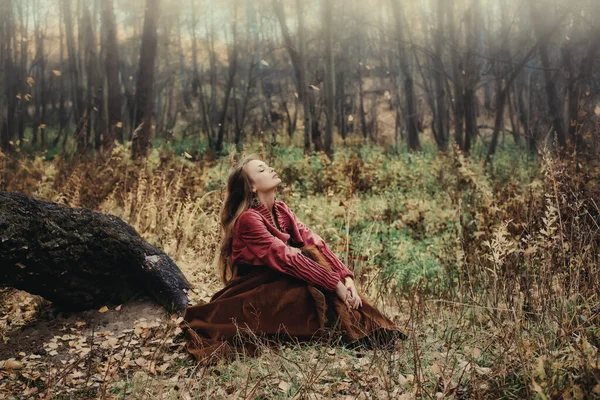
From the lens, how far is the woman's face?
3.46 m

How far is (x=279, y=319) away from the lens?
333 cm

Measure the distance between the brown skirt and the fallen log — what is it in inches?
30.7

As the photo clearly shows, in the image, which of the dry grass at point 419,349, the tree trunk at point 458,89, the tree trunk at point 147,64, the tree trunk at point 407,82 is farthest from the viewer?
the tree trunk at point 407,82

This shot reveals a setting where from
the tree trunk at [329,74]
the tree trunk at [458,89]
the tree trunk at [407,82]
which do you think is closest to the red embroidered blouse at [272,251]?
the tree trunk at [329,74]

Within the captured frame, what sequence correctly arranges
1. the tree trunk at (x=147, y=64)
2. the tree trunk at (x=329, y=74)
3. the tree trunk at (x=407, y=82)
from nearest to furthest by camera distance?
the tree trunk at (x=147, y=64), the tree trunk at (x=329, y=74), the tree trunk at (x=407, y=82)

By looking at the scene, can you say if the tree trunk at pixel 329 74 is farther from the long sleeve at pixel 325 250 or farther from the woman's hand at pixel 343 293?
the woman's hand at pixel 343 293

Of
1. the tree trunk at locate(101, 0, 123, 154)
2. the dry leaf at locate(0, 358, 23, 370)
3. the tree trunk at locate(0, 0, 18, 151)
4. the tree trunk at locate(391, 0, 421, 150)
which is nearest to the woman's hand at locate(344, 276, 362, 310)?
the dry leaf at locate(0, 358, 23, 370)

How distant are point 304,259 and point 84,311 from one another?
1901mm

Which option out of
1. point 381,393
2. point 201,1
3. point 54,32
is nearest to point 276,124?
point 201,1

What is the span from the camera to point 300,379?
274 centimetres

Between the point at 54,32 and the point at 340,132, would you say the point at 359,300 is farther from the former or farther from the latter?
the point at 54,32

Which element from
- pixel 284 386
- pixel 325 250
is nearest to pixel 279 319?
pixel 325 250

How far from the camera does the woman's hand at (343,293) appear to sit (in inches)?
130

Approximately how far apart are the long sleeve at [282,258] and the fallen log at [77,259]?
1.07m
